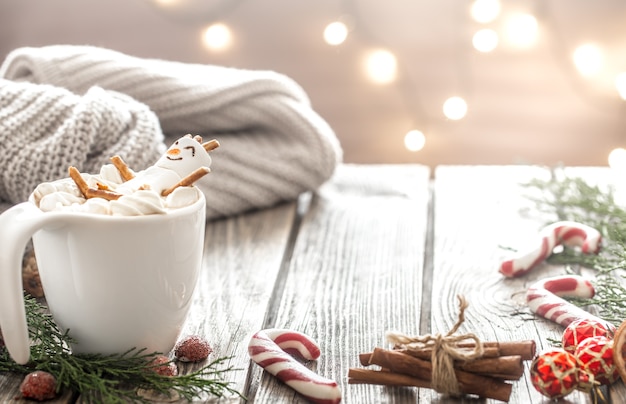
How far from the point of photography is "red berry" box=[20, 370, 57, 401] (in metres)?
0.87

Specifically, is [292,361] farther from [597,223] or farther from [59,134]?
[597,223]

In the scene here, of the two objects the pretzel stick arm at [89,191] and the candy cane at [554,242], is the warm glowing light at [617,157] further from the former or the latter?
the pretzel stick arm at [89,191]

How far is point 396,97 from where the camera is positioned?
236 centimetres

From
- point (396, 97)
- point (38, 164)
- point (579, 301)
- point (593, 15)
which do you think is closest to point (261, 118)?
point (38, 164)

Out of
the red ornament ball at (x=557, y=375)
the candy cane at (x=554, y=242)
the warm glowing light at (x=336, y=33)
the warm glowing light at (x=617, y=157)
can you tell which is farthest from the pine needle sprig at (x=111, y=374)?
the warm glowing light at (x=336, y=33)

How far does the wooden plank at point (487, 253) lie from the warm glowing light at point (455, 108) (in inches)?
24.7

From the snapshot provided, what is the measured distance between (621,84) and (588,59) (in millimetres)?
141

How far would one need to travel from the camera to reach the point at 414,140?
7.81 ft

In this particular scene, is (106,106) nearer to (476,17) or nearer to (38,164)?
(38,164)

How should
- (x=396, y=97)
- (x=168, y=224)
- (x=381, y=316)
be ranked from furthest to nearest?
1. (x=396, y=97)
2. (x=381, y=316)
3. (x=168, y=224)

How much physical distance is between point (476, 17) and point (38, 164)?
4.48 feet

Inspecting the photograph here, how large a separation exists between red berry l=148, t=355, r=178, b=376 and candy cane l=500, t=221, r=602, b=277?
51 cm

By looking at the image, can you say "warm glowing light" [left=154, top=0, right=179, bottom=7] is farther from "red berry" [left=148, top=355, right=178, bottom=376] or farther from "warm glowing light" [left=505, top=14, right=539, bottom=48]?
"red berry" [left=148, top=355, right=178, bottom=376]

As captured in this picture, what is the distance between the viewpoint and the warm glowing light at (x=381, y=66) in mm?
2314
